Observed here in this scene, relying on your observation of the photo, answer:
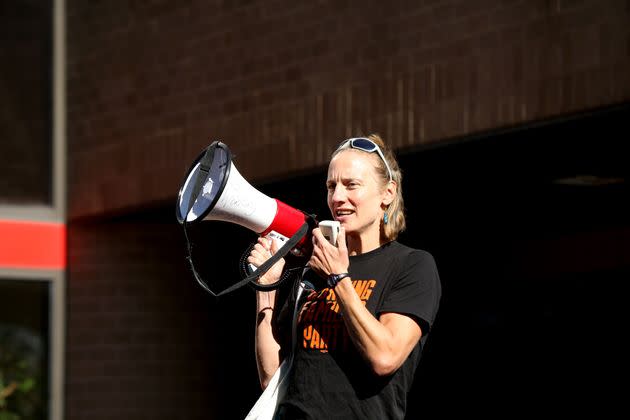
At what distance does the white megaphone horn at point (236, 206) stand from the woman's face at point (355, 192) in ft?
0.66

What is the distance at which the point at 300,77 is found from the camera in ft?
24.0

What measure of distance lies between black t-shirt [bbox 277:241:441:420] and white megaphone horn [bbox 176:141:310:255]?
28 centimetres

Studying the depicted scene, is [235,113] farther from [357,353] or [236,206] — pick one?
[357,353]

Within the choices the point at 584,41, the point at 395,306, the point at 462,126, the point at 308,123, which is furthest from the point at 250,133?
the point at 395,306

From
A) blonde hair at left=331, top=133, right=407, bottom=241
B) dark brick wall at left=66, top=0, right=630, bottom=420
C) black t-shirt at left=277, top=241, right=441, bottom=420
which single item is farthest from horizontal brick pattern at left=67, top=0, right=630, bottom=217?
black t-shirt at left=277, top=241, right=441, bottom=420

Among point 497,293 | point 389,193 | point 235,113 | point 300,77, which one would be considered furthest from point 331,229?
point 497,293

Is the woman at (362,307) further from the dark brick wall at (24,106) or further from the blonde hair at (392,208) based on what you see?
the dark brick wall at (24,106)

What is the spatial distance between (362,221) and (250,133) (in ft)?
13.5

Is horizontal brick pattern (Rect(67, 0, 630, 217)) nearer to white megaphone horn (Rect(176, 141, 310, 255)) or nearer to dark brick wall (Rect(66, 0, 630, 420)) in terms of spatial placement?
dark brick wall (Rect(66, 0, 630, 420))

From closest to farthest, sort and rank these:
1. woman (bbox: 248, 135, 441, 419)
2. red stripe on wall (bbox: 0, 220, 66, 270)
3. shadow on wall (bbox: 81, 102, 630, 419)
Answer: woman (bbox: 248, 135, 441, 419) < shadow on wall (bbox: 81, 102, 630, 419) < red stripe on wall (bbox: 0, 220, 66, 270)

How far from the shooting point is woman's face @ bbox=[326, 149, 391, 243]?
3525 millimetres

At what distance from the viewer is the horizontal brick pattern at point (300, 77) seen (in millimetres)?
5918

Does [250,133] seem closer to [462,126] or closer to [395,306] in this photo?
[462,126]

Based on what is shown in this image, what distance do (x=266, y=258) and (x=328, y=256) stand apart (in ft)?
1.32
